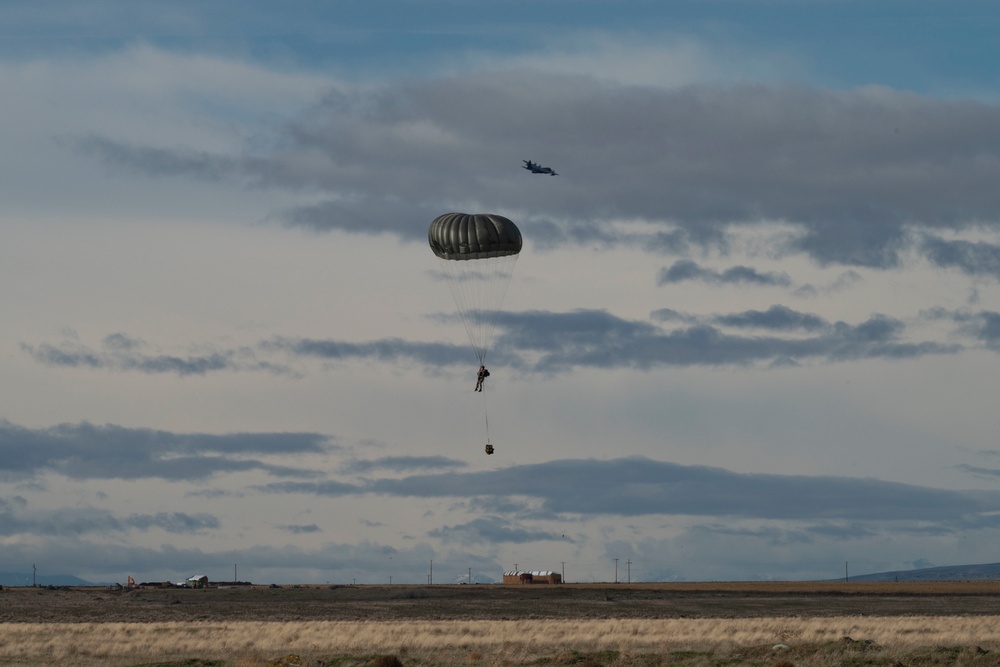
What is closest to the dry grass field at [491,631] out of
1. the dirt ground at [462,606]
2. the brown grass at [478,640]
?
the brown grass at [478,640]

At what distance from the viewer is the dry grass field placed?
4941cm

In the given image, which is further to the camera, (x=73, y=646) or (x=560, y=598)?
(x=560, y=598)

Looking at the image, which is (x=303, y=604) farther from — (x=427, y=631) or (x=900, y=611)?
→ (x=900, y=611)

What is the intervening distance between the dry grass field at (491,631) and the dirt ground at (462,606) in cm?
22

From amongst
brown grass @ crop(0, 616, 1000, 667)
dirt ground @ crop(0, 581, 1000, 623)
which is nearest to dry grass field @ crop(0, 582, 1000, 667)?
brown grass @ crop(0, 616, 1000, 667)

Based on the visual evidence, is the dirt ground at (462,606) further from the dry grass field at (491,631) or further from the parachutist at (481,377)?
the parachutist at (481,377)

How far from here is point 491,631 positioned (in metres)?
69.3

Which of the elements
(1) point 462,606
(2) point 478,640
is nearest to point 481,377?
(2) point 478,640

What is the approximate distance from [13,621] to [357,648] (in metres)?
40.8

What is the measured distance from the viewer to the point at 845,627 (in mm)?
70250

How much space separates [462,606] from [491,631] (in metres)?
37.4

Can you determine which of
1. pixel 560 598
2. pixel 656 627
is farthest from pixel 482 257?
pixel 560 598

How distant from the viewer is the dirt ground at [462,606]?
92688mm

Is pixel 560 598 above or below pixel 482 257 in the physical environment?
below
